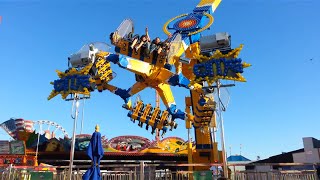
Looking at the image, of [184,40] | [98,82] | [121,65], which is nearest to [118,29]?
[121,65]

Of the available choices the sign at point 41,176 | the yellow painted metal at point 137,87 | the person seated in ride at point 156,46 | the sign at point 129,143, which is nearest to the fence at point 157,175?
the sign at point 41,176

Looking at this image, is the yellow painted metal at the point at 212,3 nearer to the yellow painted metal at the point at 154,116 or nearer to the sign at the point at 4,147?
the yellow painted metal at the point at 154,116

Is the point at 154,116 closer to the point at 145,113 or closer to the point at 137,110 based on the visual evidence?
the point at 145,113

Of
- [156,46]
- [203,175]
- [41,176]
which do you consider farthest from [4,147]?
[203,175]

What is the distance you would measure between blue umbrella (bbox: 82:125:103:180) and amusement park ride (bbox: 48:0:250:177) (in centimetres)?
650

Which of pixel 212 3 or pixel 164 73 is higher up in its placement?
pixel 212 3

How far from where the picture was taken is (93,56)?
1947 centimetres

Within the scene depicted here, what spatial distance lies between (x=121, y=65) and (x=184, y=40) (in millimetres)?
5946

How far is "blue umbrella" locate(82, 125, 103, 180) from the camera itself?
10664mm

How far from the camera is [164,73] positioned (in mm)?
20641

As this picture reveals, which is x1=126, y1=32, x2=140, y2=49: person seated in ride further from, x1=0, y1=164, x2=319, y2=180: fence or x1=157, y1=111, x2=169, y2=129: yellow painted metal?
x1=0, y1=164, x2=319, y2=180: fence

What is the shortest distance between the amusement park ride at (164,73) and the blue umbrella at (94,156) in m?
6.50

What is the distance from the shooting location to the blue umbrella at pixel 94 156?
35.0 feet

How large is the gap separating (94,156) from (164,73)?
10.6 metres
